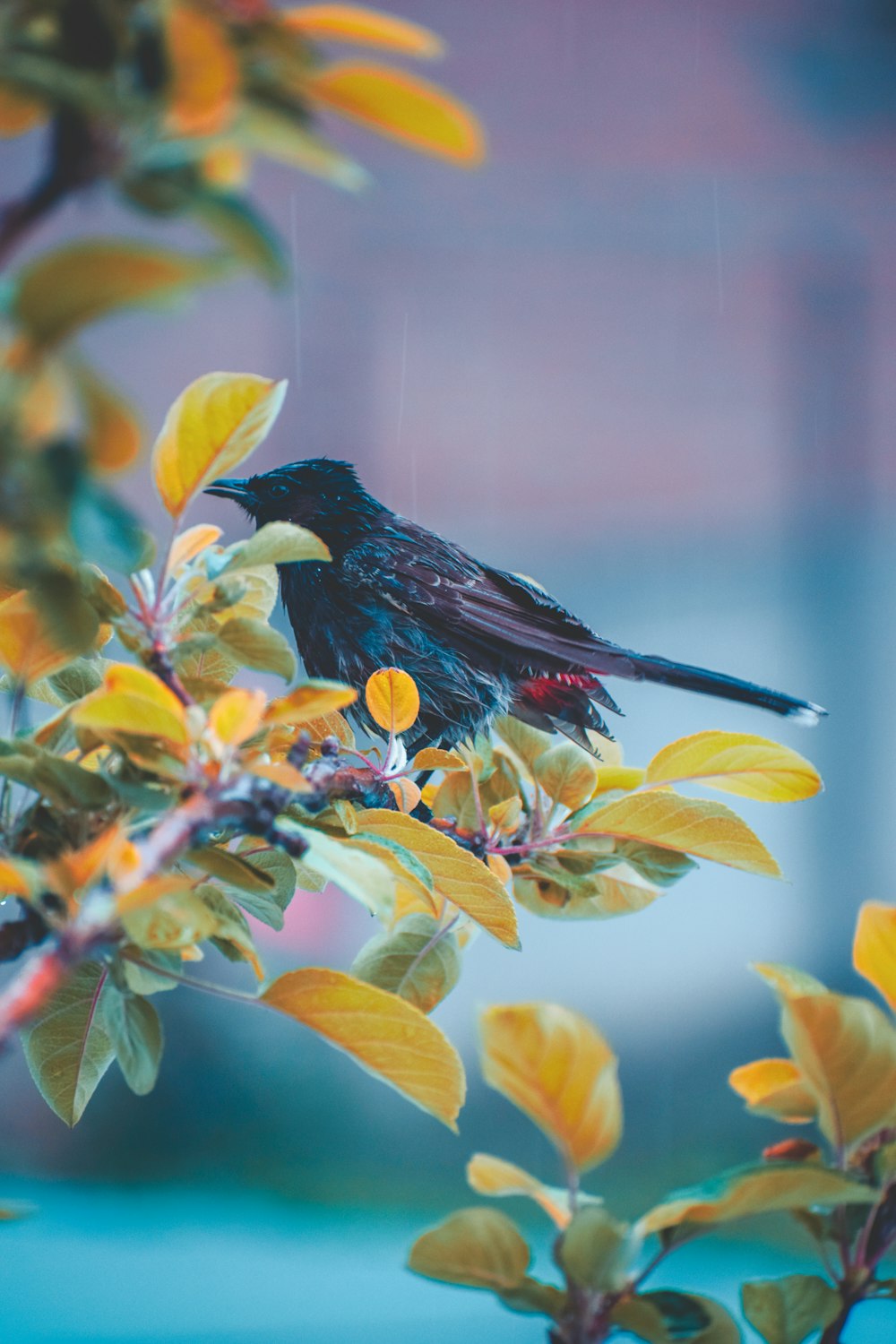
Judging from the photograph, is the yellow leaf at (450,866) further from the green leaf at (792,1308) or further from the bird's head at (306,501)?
the bird's head at (306,501)

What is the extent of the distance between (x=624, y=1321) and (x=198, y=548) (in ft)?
0.86

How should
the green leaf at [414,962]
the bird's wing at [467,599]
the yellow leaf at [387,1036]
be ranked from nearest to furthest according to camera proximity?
the yellow leaf at [387,1036], the green leaf at [414,962], the bird's wing at [467,599]

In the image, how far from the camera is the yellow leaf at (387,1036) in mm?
261

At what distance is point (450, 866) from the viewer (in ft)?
1.06

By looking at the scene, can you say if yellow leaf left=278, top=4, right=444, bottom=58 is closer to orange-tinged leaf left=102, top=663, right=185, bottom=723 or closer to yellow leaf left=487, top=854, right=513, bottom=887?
orange-tinged leaf left=102, top=663, right=185, bottom=723

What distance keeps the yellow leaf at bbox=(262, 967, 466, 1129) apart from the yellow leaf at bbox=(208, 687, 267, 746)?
0.22 feet

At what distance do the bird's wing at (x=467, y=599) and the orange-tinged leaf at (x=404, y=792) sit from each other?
122 mm

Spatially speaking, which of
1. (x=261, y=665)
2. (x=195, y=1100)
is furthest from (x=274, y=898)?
(x=195, y=1100)

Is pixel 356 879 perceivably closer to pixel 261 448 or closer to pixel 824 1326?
pixel 824 1326

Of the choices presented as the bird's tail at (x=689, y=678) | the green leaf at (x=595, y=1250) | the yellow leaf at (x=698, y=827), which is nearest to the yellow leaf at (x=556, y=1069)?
the green leaf at (x=595, y=1250)

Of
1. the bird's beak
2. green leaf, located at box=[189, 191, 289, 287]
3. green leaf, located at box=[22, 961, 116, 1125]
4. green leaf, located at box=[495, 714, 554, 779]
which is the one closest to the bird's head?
the bird's beak

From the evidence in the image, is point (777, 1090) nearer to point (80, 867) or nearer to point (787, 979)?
point (787, 979)

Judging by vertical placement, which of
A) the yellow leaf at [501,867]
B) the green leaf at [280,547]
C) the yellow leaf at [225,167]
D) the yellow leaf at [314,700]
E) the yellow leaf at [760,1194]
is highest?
the yellow leaf at [225,167]

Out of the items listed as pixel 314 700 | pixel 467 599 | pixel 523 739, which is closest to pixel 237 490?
pixel 467 599
